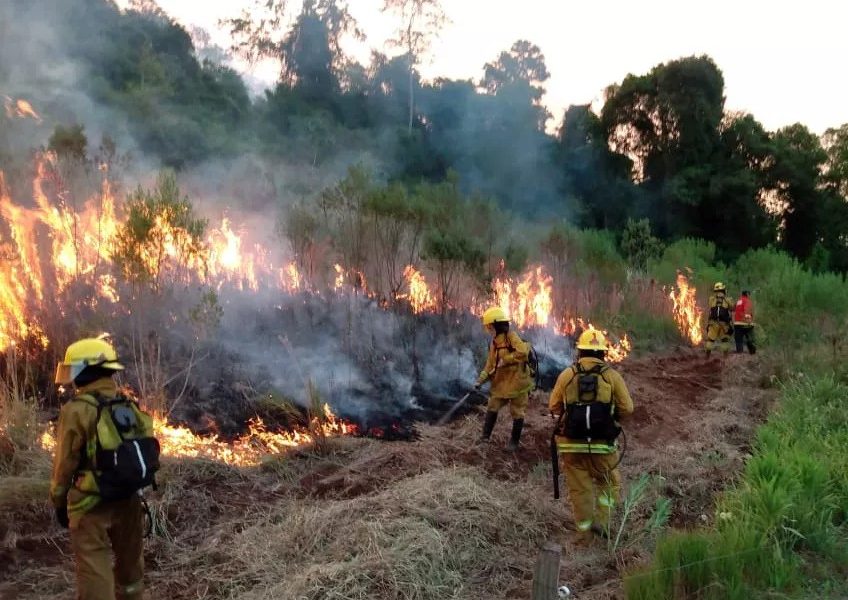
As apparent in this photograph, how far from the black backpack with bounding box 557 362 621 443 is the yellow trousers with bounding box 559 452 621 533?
0.23 m

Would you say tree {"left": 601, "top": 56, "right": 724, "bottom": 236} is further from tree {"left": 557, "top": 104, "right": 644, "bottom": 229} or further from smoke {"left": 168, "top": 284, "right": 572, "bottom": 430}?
smoke {"left": 168, "top": 284, "right": 572, "bottom": 430}

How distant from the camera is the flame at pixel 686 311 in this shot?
748 inches

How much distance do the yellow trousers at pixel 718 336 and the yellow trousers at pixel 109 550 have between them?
46.0 ft

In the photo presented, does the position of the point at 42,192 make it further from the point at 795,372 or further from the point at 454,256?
the point at 795,372

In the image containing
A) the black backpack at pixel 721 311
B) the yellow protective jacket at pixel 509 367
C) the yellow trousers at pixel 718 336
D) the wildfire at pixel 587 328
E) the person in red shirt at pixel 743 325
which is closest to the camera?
the yellow protective jacket at pixel 509 367

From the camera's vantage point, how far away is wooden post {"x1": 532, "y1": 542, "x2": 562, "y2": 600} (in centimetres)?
351

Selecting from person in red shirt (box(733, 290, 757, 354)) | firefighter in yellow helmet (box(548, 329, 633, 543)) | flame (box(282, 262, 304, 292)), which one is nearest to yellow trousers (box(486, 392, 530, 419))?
firefighter in yellow helmet (box(548, 329, 633, 543))

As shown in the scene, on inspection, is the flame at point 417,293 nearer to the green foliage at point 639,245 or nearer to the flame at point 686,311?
the flame at point 686,311

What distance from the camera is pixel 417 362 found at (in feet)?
38.8

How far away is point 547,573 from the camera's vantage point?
3.53 m

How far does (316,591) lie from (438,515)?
1.20m

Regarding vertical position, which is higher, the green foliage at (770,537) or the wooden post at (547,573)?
the wooden post at (547,573)

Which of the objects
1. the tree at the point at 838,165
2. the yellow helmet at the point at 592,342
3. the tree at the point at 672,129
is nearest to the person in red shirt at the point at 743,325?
the yellow helmet at the point at 592,342

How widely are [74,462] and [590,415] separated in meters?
3.55
